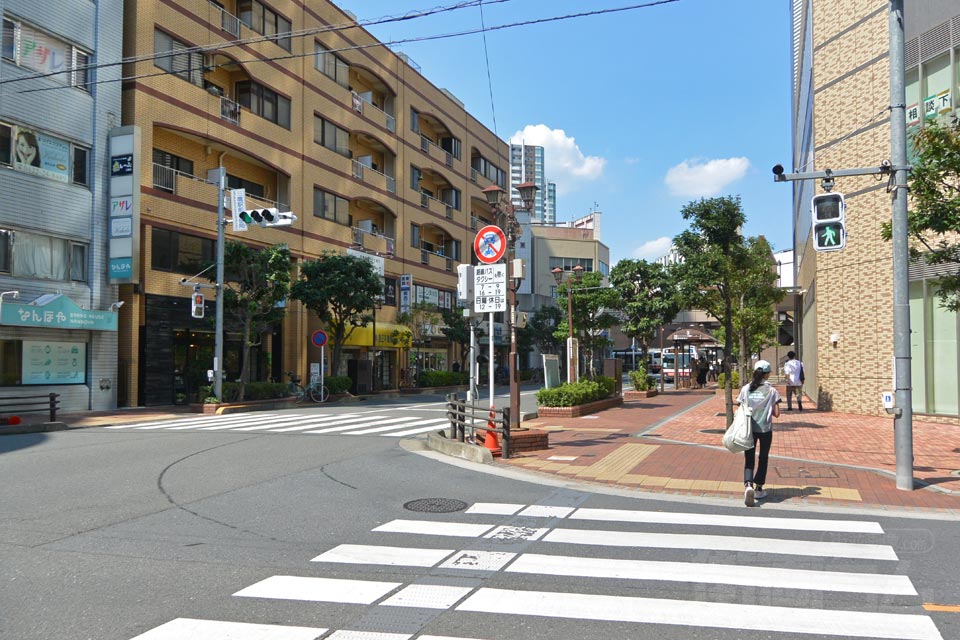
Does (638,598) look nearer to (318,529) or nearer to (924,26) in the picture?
(318,529)

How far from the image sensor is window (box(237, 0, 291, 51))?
31.3 metres

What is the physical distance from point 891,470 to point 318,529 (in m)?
8.16

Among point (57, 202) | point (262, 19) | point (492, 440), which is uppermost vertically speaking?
point (262, 19)

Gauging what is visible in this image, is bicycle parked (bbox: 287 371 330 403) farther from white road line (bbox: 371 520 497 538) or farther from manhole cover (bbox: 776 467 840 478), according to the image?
white road line (bbox: 371 520 497 538)

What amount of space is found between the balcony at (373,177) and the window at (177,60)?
11.6 metres

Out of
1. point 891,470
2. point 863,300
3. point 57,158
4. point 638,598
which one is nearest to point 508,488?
point 638,598

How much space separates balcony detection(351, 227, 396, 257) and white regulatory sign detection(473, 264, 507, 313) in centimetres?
2713

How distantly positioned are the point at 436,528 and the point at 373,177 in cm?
3534

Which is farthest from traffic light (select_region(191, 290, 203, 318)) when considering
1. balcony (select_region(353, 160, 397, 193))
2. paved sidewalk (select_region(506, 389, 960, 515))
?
balcony (select_region(353, 160, 397, 193))

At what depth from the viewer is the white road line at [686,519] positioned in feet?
23.2

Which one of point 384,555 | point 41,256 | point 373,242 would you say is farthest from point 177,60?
point 384,555

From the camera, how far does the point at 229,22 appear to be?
1172 inches

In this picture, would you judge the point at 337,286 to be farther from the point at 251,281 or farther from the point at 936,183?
the point at 936,183

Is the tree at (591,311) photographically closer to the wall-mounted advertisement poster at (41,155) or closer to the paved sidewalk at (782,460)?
the paved sidewalk at (782,460)
